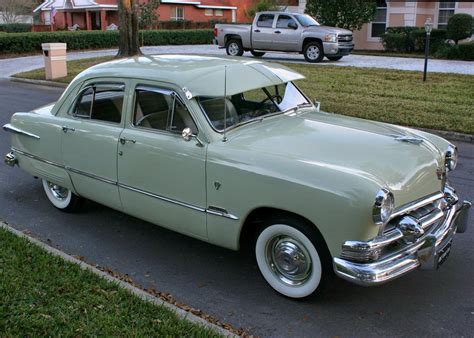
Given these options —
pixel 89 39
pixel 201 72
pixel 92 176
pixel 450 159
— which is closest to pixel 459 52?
pixel 450 159

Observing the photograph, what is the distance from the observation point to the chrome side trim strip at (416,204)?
11.5ft

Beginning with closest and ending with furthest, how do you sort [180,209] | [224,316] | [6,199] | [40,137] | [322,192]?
[322,192] < [224,316] < [180,209] < [40,137] < [6,199]

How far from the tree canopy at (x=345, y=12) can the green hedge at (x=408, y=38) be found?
133cm

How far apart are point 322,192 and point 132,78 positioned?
2149mm

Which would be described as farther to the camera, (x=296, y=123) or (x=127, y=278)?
(x=296, y=123)

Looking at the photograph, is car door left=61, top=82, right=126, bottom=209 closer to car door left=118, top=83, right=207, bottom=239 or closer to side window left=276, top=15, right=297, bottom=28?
car door left=118, top=83, right=207, bottom=239

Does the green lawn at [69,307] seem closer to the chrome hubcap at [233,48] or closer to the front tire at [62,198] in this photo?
the front tire at [62,198]

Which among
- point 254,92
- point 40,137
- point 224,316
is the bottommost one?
point 224,316

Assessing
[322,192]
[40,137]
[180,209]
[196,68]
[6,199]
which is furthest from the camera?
[6,199]

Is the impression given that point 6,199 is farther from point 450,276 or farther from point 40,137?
point 450,276

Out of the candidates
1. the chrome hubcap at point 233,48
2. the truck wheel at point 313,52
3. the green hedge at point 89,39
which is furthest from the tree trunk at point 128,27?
the green hedge at point 89,39

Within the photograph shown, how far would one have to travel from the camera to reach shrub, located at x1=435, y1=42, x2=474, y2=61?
20.3 meters

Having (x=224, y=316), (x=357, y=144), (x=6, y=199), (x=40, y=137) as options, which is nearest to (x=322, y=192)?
(x=357, y=144)

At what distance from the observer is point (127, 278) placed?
4176mm
